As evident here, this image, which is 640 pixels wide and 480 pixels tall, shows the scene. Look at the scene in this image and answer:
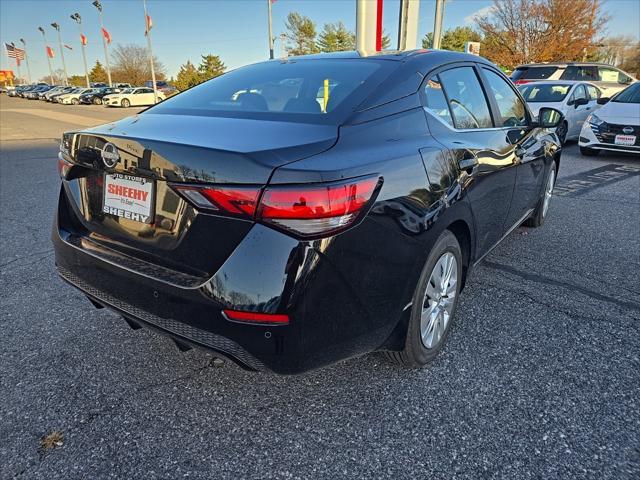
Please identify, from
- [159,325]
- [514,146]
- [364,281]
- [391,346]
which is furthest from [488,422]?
[514,146]

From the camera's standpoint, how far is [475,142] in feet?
8.54

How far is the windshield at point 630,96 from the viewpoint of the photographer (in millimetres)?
8750

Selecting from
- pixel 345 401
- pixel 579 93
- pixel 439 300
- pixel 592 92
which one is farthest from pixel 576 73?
pixel 345 401

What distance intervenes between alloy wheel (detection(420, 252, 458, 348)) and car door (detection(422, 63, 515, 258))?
1.21 ft

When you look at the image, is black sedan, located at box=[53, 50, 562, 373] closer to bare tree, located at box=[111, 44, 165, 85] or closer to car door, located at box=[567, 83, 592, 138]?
car door, located at box=[567, 83, 592, 138]

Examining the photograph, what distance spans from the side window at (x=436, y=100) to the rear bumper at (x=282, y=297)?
856mm

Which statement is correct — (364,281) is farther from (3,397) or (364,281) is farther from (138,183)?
(3,397)

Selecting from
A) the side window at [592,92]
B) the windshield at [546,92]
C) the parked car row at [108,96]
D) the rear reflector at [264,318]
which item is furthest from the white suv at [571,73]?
the parked car row at [108,96]

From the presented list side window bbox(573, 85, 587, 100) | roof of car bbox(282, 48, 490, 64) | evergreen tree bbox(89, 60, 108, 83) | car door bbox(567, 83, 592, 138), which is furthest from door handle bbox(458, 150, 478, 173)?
evergreen tree bbox(89, 60, 108, 83)

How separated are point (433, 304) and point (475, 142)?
3.14ft

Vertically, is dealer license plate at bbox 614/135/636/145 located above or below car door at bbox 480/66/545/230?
below

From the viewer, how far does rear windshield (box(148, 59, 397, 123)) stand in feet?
6.90

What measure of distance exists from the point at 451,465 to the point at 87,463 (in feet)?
4.80

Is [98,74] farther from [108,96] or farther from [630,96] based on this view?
[630,96]
